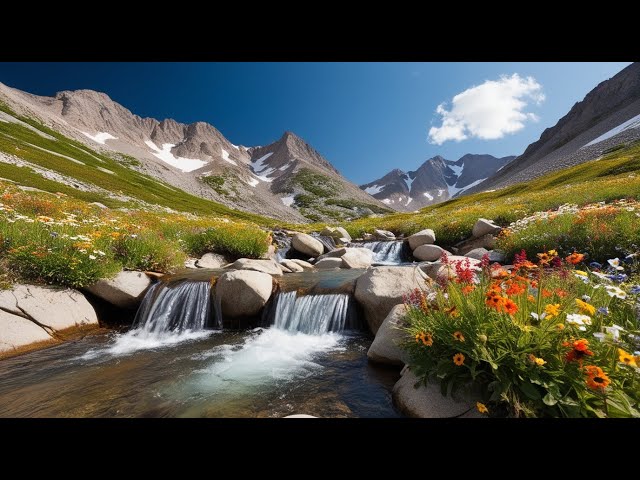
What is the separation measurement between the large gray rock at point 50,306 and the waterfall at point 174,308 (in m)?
1.17

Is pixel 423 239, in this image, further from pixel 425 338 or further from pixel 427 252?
pixel 425 338

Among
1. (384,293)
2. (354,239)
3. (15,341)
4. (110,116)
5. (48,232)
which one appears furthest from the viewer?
(110,116)

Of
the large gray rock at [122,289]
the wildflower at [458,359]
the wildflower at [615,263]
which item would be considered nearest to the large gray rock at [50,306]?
the large gray rock at [122,289]

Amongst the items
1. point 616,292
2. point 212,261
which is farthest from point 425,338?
point 212,261

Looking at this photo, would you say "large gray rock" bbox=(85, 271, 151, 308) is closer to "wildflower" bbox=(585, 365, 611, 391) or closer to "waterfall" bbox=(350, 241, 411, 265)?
"wildflower" bbox=(585, 365, 611, 391)

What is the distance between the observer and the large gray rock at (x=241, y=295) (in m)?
8.40

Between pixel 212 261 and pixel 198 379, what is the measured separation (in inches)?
343

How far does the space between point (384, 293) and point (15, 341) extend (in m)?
7.76

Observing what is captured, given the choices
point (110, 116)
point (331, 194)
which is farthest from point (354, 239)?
point (110, 116)

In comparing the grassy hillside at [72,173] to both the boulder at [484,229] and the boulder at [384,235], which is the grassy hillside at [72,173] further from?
the boulder at [484,229]

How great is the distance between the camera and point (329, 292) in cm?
877

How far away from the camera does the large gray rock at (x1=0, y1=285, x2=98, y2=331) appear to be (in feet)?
21.1

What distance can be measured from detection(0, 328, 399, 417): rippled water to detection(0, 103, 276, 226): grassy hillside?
34.9 meters
